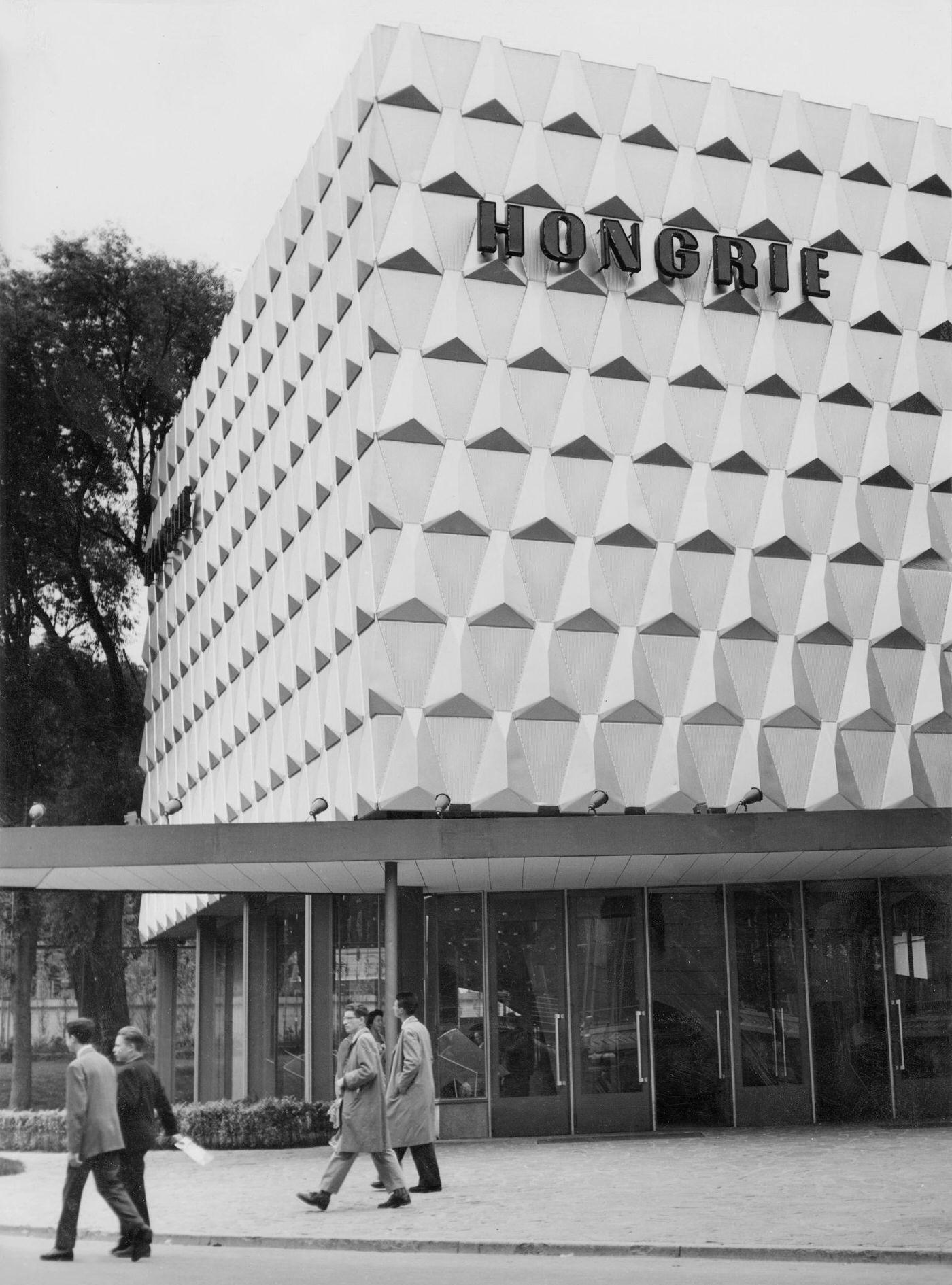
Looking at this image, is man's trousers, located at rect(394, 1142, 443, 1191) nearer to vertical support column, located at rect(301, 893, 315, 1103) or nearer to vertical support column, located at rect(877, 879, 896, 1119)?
vertical support column, located at rect(301, 893, 315, 1103)

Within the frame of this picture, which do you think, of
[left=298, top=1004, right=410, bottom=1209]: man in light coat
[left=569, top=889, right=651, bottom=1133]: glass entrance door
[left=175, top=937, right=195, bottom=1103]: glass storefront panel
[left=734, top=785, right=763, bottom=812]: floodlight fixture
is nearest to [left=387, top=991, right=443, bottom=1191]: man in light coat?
[left=298, top=1004, right=410, bottom=1209]: man in light coat

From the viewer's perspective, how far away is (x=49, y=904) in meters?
34.4

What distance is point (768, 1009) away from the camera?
67.4 ft

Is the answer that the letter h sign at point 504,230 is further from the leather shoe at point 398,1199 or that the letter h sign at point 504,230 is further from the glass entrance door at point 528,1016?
the leather shoe at point 398,1199

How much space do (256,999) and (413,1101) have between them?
472 inches

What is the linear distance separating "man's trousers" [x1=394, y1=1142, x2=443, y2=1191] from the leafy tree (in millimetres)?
21552

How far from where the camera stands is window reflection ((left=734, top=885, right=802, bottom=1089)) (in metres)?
20.4

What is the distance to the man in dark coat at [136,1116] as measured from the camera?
1073 centimetres

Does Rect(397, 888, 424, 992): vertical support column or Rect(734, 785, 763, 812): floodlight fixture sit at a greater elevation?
Rect(734, 785, 763, 812): floodlight fixture

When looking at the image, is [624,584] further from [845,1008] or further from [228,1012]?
[228,1012]

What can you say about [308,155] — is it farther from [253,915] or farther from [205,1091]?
[205,1091]

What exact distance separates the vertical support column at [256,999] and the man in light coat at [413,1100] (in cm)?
1090

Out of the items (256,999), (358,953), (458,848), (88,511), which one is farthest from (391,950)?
(88,511)

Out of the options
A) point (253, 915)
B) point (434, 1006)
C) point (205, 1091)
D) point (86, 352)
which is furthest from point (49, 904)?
point (434, 1006)
